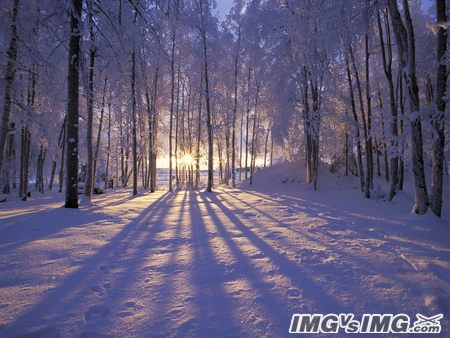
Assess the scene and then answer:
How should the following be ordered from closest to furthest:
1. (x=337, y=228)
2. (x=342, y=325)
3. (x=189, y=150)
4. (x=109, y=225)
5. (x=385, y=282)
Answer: (x=342, y=325) → (x=385, y=282) → (x=337, y=228) → (x=109, y=225) → (x=189, y=150)

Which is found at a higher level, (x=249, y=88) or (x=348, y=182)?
(x=249, y=88)

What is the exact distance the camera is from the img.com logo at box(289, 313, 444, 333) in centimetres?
223

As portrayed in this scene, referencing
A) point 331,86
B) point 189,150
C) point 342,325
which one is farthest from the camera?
point 189,150

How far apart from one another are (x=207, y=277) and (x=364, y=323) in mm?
1685

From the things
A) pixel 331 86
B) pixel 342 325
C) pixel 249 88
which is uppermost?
pixel 249 88

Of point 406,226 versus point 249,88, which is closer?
point 406,226

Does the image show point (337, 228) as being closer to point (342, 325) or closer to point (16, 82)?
point (342, 325)

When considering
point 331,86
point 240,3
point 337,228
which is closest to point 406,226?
point 337,228

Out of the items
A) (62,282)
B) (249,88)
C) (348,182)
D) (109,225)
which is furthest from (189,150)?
(62,282)

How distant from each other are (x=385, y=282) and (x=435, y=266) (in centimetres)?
104

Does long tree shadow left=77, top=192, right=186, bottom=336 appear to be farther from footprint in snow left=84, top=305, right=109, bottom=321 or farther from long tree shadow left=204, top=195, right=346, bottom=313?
long tree shadow left=204, top=195, right=346, bottom=313

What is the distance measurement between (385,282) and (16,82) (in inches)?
516

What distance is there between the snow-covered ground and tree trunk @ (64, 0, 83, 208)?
1.90 meters

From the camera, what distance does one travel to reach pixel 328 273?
3.31 meters
